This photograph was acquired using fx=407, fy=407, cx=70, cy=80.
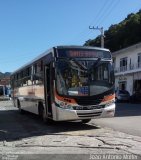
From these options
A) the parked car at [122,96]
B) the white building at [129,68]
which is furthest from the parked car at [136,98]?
the white building at [129,68]

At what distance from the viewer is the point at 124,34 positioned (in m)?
70.2

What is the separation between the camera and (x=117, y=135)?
13.2m

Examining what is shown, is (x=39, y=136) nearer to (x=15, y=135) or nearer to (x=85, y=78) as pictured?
(x=15, y=135)

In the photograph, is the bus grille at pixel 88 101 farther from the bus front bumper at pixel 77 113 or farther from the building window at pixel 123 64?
the building window at pixel 123 64

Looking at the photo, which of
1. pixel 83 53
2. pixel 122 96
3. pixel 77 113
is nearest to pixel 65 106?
pixel 77 113

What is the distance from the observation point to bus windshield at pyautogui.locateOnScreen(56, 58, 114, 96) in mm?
15141

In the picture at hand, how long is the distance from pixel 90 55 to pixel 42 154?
6.41 m

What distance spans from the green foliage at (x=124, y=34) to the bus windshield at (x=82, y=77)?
2036 inches

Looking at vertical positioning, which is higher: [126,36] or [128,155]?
[126,36]

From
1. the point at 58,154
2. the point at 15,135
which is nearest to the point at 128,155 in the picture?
the point at 58,154

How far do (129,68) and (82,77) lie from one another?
41880 mm

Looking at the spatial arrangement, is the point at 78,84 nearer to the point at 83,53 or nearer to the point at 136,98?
the point at 83,53

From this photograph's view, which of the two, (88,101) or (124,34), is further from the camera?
(124,34)

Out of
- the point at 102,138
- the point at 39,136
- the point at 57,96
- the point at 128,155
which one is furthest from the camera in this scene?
the point at 57,96
